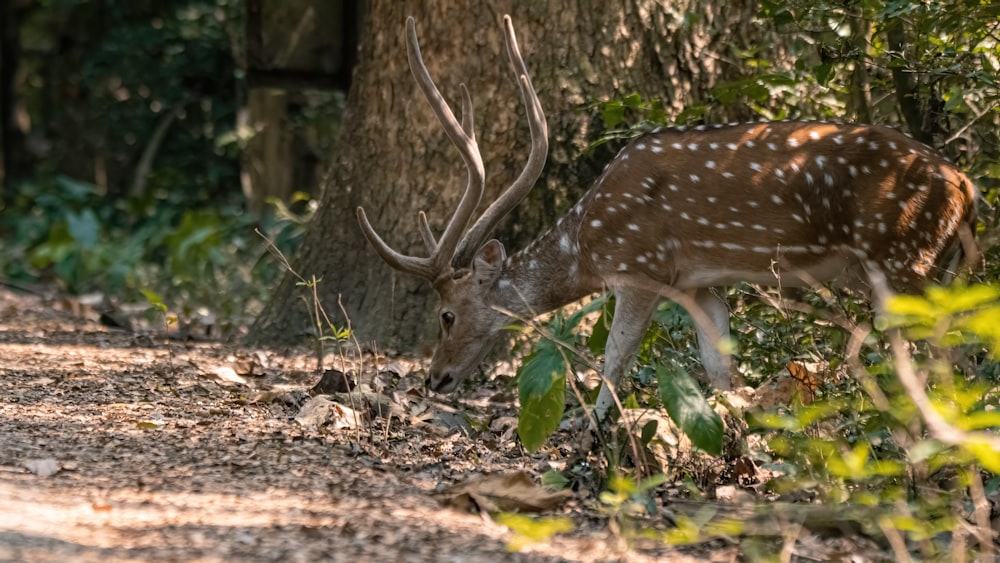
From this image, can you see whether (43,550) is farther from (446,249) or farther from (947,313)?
(446,249)

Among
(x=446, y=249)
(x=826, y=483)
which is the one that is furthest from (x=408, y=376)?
(x=826, y=483)

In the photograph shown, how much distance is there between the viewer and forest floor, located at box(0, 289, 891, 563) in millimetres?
3803

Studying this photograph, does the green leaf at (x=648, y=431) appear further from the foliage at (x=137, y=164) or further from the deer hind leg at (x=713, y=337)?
the foliage at (x=137, y=164)

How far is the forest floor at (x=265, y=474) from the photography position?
12.5 ft

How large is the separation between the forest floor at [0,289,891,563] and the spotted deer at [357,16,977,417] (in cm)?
58

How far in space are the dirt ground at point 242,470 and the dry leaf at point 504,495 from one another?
0.04 metres

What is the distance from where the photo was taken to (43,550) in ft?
11.6

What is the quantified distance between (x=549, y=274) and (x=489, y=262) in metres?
0.36

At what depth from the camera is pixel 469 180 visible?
6395 mm

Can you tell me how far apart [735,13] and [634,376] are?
2589 mm

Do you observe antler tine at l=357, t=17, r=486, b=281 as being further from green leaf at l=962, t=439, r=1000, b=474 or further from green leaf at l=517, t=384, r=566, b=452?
green leaf at l=962, t=439, r=1000, b=474

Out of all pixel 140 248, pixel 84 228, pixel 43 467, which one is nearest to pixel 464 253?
pixel 43 467

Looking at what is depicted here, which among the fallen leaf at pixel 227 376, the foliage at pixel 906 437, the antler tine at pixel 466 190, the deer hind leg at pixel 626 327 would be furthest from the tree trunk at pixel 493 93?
the foliage at pixel 906 437

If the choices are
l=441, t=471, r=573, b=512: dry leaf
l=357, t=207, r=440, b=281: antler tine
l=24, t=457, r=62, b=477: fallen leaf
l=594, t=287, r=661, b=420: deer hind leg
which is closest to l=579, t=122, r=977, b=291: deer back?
l=594, t=287, r=661, b=420: deer hind leg
